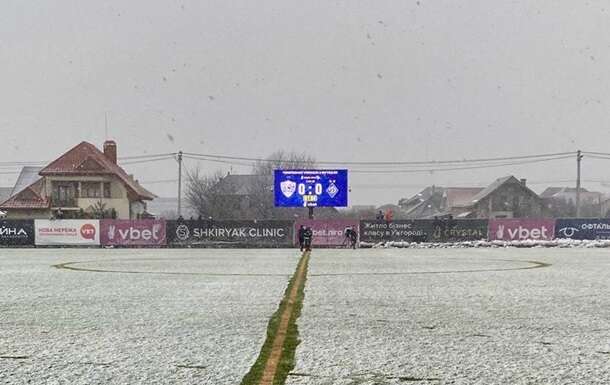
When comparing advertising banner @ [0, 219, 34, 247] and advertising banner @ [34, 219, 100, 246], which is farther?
advertising banner @ [0, 219, 34, 247]

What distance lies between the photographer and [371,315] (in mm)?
9875

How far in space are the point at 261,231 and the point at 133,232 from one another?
293 inches

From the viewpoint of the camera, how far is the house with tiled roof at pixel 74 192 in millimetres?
59188

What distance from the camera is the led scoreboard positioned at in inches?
1657

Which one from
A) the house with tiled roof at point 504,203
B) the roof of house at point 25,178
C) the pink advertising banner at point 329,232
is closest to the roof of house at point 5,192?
the roof of house at point 25,178

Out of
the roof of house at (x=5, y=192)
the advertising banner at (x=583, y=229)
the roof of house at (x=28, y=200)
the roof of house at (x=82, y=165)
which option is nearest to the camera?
the advertising banner at (x=583, y=229)

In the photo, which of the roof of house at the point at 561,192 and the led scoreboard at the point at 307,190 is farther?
the roof of house at the point at 561,192

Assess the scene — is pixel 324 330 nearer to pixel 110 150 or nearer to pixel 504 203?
pixel 110 150

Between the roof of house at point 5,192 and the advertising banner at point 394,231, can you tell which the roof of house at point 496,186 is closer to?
the advertising banner at point 394,231

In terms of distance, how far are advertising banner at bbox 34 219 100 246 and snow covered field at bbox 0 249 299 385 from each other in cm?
2293

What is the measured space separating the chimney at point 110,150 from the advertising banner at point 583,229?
4531cm

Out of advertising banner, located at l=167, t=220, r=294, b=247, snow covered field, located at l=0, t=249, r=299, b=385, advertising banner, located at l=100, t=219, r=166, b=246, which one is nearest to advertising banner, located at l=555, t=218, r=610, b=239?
advertising banner, located at l=167, t=220, r=294, b=247

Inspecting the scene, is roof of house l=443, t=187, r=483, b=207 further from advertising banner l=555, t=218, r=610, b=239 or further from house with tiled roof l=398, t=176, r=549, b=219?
advertising banner l=555, t=218, r=610, b=239

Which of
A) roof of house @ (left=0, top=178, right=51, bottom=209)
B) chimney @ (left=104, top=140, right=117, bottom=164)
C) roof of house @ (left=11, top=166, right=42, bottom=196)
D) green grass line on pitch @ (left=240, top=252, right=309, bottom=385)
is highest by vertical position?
chimney @ (left=104, top=140, right=117, bottom=164)
